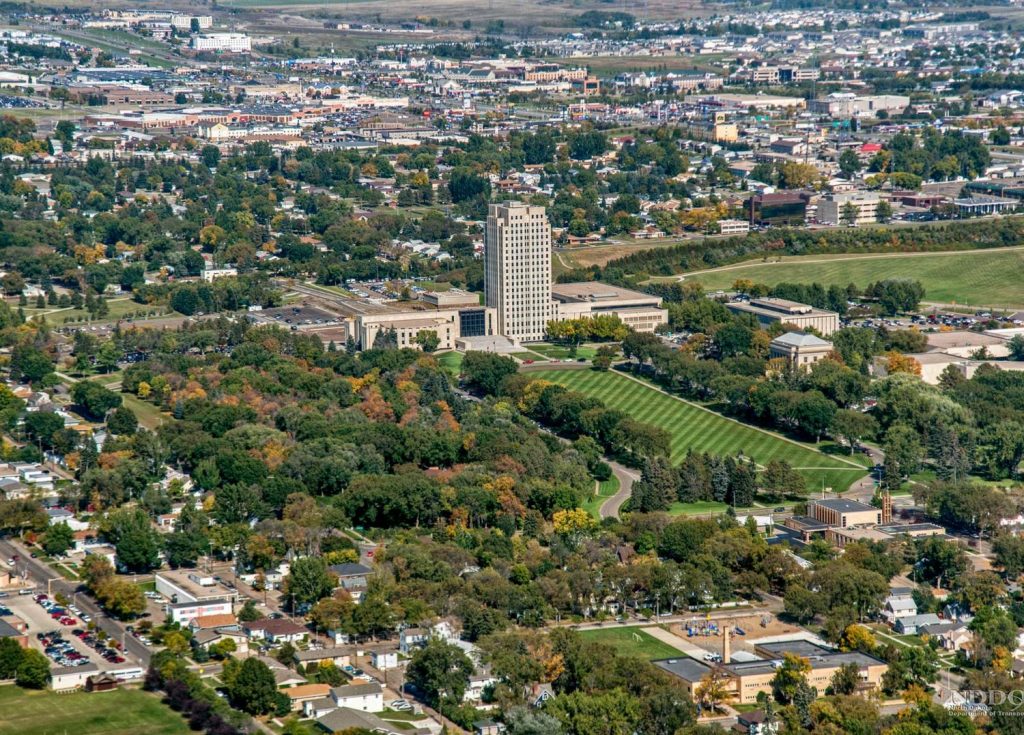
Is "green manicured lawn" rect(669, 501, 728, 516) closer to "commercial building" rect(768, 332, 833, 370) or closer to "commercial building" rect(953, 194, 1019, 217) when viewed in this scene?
"commercial building" rect(768, 332, 833, 370)

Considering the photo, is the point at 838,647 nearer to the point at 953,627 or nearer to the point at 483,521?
the point at 953,627

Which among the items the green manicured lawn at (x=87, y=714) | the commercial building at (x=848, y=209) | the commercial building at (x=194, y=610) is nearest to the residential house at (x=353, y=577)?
the commercial building at (x=194, y=610)

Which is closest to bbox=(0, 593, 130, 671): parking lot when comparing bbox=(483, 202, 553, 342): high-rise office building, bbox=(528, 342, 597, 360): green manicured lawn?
bbox=(528, 342, 597, 360): green manicured lawn

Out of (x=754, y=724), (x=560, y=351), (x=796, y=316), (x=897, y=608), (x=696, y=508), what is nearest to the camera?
(x=754, y=724)

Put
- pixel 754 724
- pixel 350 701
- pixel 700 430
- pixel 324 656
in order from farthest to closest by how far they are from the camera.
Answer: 1. pixel 700 430
2. pixel 324 656
3. pixel 350 701
4. pixel 754 724

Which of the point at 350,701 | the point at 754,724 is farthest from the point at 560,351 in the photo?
the point at 754,724

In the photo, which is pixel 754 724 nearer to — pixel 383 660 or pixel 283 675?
pixel 383 660

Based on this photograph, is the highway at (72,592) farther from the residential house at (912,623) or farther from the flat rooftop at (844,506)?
the flat rooftop at (844,506)

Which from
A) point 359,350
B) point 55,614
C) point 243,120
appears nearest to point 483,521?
point 55,614
